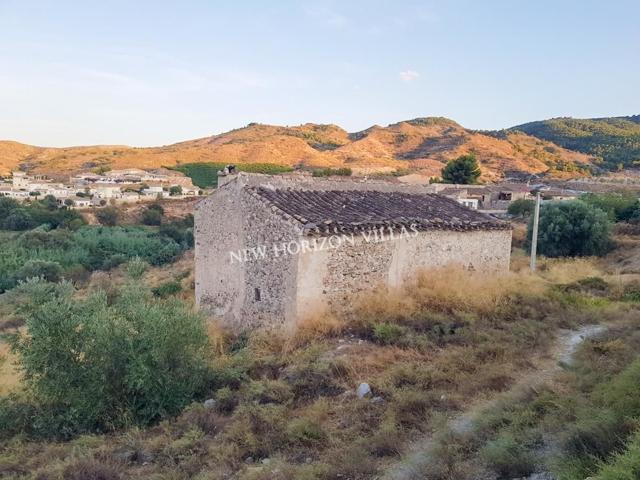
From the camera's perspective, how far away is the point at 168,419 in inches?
264

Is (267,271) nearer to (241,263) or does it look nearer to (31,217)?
(241,263)

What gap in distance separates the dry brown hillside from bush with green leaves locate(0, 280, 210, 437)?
194ft

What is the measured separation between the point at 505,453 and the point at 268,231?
6.42 m

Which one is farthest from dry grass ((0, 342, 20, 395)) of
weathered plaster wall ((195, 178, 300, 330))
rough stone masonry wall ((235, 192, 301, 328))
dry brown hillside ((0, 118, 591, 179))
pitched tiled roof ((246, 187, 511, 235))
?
dry brown hillside ((0, 118, 591, 179))

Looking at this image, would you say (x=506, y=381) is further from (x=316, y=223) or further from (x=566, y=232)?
(x=566, y=232)

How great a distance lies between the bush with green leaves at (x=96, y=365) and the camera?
6773 millimetres

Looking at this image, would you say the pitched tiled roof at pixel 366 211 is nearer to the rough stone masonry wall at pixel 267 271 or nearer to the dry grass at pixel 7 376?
the rough stone masonry wall at pixel 267 271

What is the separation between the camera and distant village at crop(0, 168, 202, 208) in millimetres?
56250

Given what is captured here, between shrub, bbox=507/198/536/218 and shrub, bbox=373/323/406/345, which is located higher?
shrub, bbox=507/198/536/218

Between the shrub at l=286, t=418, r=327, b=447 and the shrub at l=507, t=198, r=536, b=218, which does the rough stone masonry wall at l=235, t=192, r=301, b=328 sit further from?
the shrub at l=507, t=198, r=536, b=218

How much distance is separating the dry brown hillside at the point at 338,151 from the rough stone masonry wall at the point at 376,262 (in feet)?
175

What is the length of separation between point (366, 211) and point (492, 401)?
19.6 feet

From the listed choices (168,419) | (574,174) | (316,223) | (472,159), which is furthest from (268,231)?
(574,174)

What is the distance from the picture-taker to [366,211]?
36.2ft
